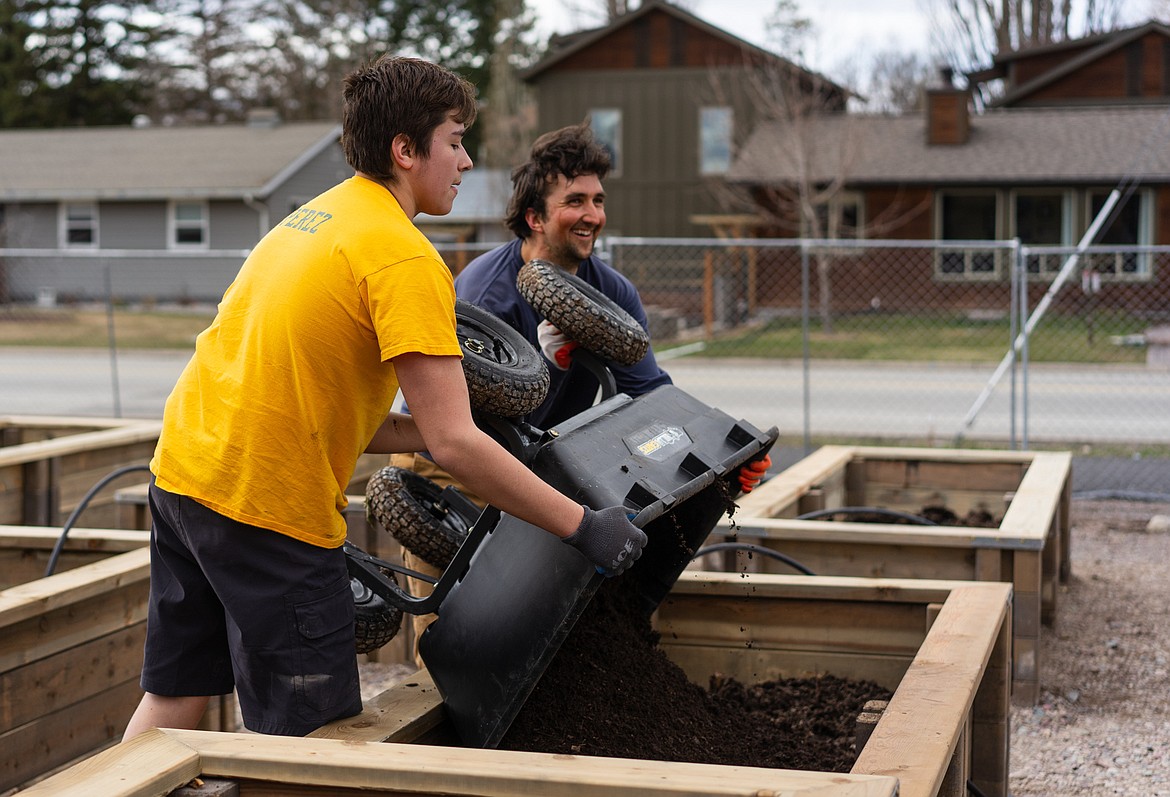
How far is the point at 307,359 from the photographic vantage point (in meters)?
2.26

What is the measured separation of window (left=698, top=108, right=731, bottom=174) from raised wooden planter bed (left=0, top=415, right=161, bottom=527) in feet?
75.8

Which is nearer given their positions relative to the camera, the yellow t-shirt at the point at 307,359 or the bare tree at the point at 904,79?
the yellow t-shirt at the point at 307,359

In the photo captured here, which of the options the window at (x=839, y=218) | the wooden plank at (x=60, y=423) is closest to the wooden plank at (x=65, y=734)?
the wooden plank at (x=60, y=423)

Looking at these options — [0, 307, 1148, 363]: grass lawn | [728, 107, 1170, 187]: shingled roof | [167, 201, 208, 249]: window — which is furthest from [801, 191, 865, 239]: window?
[167, 201, 208, 249]: window

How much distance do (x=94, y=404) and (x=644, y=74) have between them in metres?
17.9

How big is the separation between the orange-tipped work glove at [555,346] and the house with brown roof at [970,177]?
20.2 metres

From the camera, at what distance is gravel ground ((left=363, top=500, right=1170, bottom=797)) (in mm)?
4004

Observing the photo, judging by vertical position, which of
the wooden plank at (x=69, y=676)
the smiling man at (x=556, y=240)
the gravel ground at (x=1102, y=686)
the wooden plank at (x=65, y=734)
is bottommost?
the gravel ground at (x=1102, y=686)

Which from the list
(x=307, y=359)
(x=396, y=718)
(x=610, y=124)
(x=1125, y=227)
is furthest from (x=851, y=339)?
(x=307, y=359)

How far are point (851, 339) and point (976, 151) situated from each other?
856cm

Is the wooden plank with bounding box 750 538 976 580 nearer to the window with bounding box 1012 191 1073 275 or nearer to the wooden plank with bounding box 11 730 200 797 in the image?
the wooden plank with bounding box 11 730 200 797

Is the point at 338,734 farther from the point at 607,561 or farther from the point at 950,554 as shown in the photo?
the point at 950,554

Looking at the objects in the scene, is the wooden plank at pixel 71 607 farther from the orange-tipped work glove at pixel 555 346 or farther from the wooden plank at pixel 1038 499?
the wooden plank at pixel 1038 499

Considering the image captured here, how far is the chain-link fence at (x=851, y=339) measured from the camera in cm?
1130
